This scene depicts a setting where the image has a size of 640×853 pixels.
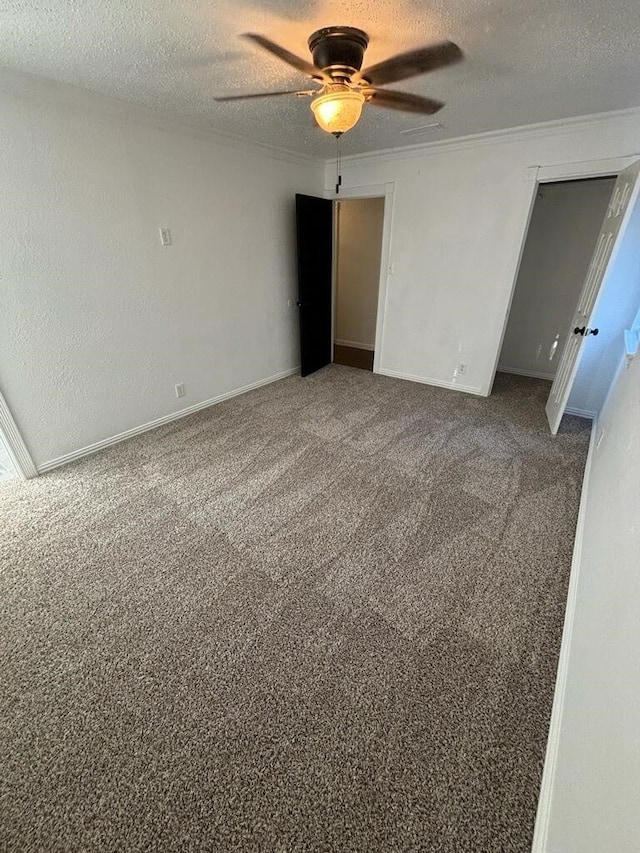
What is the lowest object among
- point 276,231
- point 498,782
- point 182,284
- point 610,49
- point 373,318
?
point 498,782

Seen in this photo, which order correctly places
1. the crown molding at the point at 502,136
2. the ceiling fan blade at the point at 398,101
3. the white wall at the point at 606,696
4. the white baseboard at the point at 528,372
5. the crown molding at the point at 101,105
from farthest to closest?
the white baseboard at the point at 528,372 → the crown molding at the point at 502,136 → the crown molding at the point at 101,105 → the ceiling fan blade at the point at 398,101 → the white wall at the point at 606,696

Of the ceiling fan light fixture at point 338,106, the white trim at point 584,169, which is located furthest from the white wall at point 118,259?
the white trim at point 584,169

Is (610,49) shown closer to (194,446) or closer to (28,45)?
(28,45)

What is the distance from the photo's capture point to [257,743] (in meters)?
1.14

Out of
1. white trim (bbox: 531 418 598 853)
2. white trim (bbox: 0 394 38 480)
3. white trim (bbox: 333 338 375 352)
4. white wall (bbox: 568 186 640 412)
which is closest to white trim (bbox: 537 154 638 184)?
white wall (bbox: 568 186 640 412)

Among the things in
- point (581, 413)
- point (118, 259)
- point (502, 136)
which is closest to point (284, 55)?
point (118, 259)

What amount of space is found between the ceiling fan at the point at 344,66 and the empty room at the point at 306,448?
0.02m

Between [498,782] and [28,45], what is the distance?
11.5 feet

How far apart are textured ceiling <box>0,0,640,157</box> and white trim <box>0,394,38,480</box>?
6.21 feet

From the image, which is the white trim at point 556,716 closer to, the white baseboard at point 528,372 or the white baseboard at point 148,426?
the white baseboard at point 528,372

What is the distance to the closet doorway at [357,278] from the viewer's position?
4793 mm

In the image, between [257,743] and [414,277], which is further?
[414,277]

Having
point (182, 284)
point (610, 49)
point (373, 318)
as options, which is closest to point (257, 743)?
point (182, 284)

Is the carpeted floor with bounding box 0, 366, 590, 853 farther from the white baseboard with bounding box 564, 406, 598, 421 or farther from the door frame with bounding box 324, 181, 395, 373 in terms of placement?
the door frame with bounding box 324, 181, 395, 373
